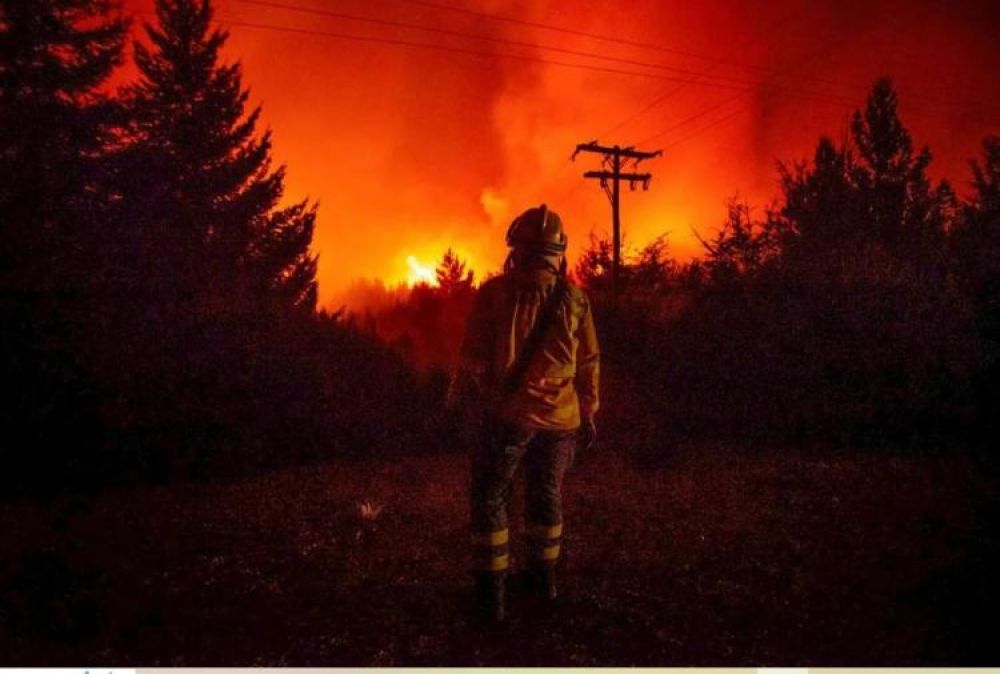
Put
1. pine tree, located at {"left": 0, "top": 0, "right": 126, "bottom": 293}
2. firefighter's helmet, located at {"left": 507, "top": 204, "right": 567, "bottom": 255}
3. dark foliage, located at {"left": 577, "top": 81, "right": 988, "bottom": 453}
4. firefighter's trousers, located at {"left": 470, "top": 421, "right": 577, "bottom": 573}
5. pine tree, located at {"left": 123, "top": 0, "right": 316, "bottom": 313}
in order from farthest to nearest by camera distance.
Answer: pine tree, located at {"left": 123, "top": 0, "right": 316, "bottom": 313}
pine tree, located at {"left": 0, "top": 0, "right": 126, "bottom": 293}
dark foliage, located at {"left": 577, "top": 81, "right": 988, "bottom": 453}
firefighter's helmet, located at {"left": 507, "top": 204, "right": 567, "bottom": 255}
firefighter's trousers, located at {"left": 470, "top": 421, "right": 577, "bottom": 573}

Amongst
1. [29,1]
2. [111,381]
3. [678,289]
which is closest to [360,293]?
[29,1]

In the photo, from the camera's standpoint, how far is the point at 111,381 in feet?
23.8

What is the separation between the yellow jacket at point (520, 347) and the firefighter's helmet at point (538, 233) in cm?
14

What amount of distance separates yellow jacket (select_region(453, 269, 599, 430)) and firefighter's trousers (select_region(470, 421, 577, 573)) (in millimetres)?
104

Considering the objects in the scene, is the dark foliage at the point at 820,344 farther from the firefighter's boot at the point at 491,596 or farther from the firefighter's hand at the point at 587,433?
the firefighter's boot at the point at 491,596

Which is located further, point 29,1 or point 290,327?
point 29,1

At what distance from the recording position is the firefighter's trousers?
3416 mm

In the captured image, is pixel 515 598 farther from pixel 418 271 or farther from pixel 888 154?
pixel 888 154

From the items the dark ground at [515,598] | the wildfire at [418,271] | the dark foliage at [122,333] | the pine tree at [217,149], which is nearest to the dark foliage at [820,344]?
Result: the dark ground at [515,598]

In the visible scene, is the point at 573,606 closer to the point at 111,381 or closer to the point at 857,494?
the point at 857,494

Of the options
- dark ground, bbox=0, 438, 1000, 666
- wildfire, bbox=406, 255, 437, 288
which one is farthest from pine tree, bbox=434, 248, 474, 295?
dark ground, bbox=0, 438, 1000, 666

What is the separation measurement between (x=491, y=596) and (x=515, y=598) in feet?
1.41

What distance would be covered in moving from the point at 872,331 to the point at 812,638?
7955mm

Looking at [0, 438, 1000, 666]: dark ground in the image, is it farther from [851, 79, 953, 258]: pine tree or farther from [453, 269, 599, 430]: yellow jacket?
[851, 79, 953, 258]: pine tree
